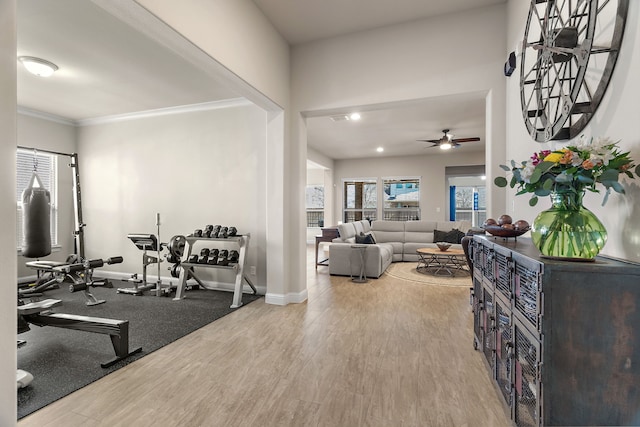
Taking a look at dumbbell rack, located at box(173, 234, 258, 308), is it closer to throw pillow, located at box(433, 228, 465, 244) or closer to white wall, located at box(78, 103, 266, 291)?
white wall, located at box(78, 103, 266, 291)

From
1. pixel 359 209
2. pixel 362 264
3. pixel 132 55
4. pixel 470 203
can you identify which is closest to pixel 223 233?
pixel 132 55

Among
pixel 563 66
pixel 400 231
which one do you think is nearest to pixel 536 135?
pixel 563 66

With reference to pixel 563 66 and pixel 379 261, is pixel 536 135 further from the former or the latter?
pixel 379 261

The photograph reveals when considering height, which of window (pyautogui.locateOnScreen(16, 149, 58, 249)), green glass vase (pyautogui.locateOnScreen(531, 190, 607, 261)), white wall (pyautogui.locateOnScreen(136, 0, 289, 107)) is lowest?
green glass vase (pyautogui.locateOnScreen(531, 190, 607, 261))

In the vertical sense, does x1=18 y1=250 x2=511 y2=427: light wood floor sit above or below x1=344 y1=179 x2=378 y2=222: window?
below

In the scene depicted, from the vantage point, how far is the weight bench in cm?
236

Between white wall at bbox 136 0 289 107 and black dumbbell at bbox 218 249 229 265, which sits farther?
black dumbbell at bbox 218 249 229 265

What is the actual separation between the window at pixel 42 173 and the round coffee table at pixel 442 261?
22.4ft

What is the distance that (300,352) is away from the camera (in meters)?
2.49

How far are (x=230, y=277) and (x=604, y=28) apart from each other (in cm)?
459

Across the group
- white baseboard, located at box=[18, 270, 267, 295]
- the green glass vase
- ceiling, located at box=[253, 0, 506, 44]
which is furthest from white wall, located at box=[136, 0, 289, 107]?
white baseboard, located at box=[18, 270, 267, 295]

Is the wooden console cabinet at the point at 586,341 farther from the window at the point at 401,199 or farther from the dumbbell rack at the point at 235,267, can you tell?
the window at the point at 401,199

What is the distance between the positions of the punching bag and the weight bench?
142 centimetres

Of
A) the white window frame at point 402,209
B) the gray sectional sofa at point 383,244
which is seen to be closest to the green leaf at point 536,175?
the gray sectional sofa at point 383,244
